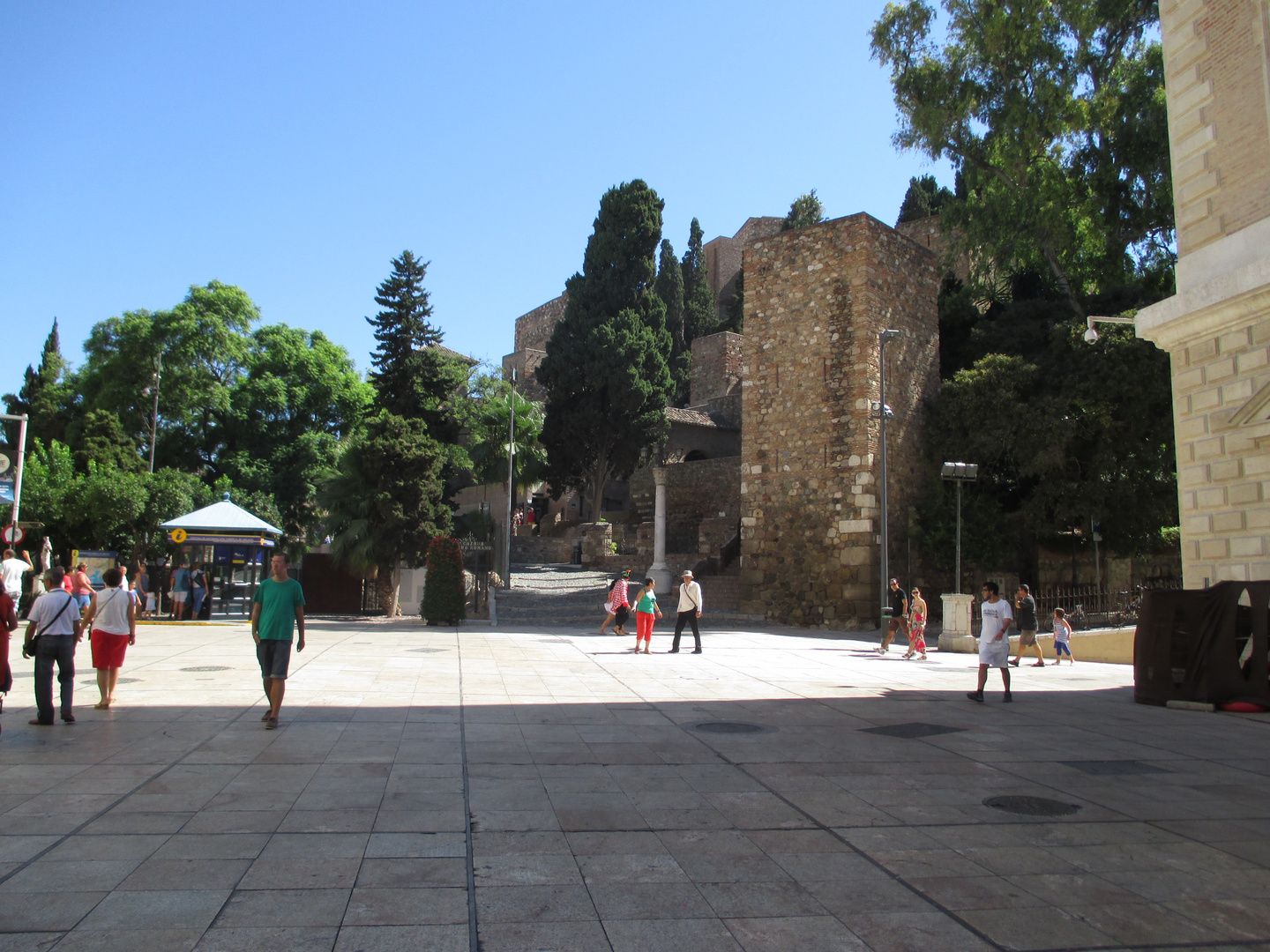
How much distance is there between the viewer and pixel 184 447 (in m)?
38.2

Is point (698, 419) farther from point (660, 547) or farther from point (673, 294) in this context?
point (673, 294)

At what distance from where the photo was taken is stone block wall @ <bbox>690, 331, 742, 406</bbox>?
48656 mm

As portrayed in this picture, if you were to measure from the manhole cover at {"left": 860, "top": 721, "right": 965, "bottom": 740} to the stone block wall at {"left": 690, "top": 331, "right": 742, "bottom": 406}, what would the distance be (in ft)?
129

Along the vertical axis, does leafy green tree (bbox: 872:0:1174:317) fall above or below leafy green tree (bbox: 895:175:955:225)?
below

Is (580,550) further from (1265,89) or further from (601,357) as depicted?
(1265,89)

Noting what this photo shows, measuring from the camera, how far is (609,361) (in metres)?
37.8

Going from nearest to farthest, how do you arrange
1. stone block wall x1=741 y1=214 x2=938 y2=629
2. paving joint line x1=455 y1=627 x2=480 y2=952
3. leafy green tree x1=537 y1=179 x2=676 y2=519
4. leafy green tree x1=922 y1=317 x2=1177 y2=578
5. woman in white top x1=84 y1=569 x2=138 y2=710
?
paving joint line x1=455 y1=627 x2=480 y2=952 → woman in white top x1=84 y1=569 x2=138 y2=710 → leafy green tree x1=922 y1=317 x2=1177 y2=578 → stone block wall x1=741 y1=214 x2=938 y2=629 → leafy green tree x1=537 y1=179 x2=676 y2=519

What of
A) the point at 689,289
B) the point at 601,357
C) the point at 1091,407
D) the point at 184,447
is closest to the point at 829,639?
the point at 1091,407

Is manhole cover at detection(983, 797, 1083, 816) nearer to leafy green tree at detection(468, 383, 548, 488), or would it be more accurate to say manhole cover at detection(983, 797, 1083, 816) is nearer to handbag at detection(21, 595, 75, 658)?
handbag at detection(21, 595, 75, 658)

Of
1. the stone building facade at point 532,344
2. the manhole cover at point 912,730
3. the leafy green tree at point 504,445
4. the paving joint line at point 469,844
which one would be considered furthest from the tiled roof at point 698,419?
the paving joint line at point 469,844

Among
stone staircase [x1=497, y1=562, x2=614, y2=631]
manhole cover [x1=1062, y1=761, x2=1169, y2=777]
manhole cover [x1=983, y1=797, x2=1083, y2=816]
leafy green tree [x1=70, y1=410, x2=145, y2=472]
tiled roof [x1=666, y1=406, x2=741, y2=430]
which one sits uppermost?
tiled roof [x1=666, y1=406, x2=741, y2=430]

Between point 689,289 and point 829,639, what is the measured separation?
42753 mm

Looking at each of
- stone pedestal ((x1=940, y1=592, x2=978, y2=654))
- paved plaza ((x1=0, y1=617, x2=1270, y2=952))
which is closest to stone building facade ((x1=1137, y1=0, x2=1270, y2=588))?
paved plaza ((x1=0, y1=617, x2=1270, y2=952))

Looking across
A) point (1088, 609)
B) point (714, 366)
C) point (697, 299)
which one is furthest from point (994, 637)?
point (697, 299)
